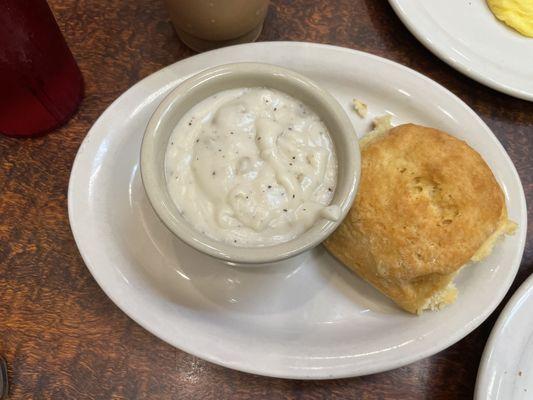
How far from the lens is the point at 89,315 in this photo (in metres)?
1.14

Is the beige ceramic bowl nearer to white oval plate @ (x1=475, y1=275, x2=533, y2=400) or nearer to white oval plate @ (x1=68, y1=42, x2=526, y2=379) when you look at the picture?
white oval plate @ (x1=68, y1=42, x2=526, y2=379)

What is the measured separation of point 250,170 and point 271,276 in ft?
1.03

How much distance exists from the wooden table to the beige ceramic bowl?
37 cm

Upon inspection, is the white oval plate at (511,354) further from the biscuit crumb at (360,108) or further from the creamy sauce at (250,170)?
the biscuit crumb at (360,108)

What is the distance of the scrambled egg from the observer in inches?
56.8

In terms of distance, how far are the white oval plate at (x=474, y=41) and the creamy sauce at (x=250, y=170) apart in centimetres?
57

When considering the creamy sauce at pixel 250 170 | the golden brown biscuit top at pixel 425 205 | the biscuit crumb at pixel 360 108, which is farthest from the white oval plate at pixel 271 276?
the creamy sauce at pixel 250 170

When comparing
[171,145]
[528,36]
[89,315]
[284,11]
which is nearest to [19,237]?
[89,315]

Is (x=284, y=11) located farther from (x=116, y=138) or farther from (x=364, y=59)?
(x=116, y=138)

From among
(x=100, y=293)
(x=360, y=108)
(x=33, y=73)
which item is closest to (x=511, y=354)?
(x=360, y=108)

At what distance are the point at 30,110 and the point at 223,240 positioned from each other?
69 cm

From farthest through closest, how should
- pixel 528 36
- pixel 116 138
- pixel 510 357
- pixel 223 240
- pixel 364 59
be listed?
1. pixel 528 36
2. pixel 364 59
3. pixel 116 138
4. pixel 510 357
5. pixel 223 240

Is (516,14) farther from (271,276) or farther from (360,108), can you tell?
(271,276)

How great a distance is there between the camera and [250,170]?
3.17 ft
